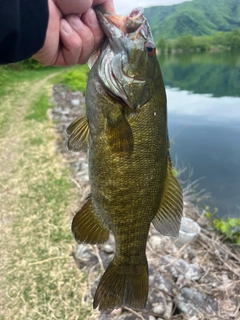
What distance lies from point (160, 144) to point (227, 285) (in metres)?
2.56

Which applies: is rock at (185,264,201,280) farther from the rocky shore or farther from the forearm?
the forearm

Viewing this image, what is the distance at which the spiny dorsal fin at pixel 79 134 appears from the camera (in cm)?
185

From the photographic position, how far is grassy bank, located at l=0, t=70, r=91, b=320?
3.41 m

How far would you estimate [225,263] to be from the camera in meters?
4.06

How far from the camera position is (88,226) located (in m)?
1.93

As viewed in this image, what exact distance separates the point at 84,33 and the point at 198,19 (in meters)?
97.4

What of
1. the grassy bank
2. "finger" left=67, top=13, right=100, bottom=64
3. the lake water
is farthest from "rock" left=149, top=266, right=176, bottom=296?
the lake water

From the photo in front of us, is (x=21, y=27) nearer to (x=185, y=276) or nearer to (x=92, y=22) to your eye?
(x=92, y=22)

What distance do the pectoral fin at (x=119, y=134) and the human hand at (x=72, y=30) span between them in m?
0.41

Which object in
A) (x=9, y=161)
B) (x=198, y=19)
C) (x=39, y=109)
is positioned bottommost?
(x=198, y=19)

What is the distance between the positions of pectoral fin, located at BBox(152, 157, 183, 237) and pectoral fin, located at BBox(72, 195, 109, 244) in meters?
0.30

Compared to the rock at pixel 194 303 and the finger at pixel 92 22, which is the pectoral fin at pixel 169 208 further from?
A: the rock at pixel 194 303

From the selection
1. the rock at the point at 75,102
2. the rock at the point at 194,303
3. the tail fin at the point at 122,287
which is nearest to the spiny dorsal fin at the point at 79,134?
the tail fin at the point at 122,287

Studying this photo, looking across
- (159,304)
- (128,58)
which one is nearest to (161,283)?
(159,304)
